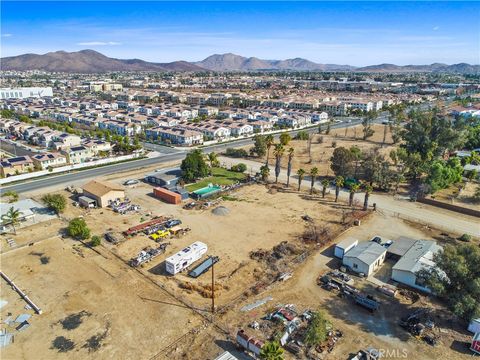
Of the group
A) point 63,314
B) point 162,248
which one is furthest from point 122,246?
point 63,314

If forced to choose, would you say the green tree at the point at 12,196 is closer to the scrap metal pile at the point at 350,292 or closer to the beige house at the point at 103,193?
the beige house at the point at 103,193

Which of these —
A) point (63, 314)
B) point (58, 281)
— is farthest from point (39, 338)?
point (58, 281)

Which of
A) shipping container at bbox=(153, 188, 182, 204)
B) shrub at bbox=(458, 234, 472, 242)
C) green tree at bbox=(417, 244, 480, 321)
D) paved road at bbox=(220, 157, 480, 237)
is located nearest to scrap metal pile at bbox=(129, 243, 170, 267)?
shipping container at bbox=(153, 188, 182, 204)

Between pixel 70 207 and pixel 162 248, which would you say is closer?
pixel 162 248

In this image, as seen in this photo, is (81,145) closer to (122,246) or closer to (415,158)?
(122,246)

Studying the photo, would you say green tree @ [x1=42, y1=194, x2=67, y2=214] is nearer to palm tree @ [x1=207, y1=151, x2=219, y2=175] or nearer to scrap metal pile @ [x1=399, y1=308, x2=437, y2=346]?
palm tree @ [x1=207, y1=151, x2=219, y2=175]

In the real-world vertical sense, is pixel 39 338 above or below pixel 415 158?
below

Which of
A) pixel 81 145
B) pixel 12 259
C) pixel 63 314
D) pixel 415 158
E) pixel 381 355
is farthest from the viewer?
pixel 81 145

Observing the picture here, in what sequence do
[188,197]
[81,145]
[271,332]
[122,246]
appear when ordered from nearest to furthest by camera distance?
1. [271,332]
2. [122,246]
3. [188,197]
4. [81,145]
